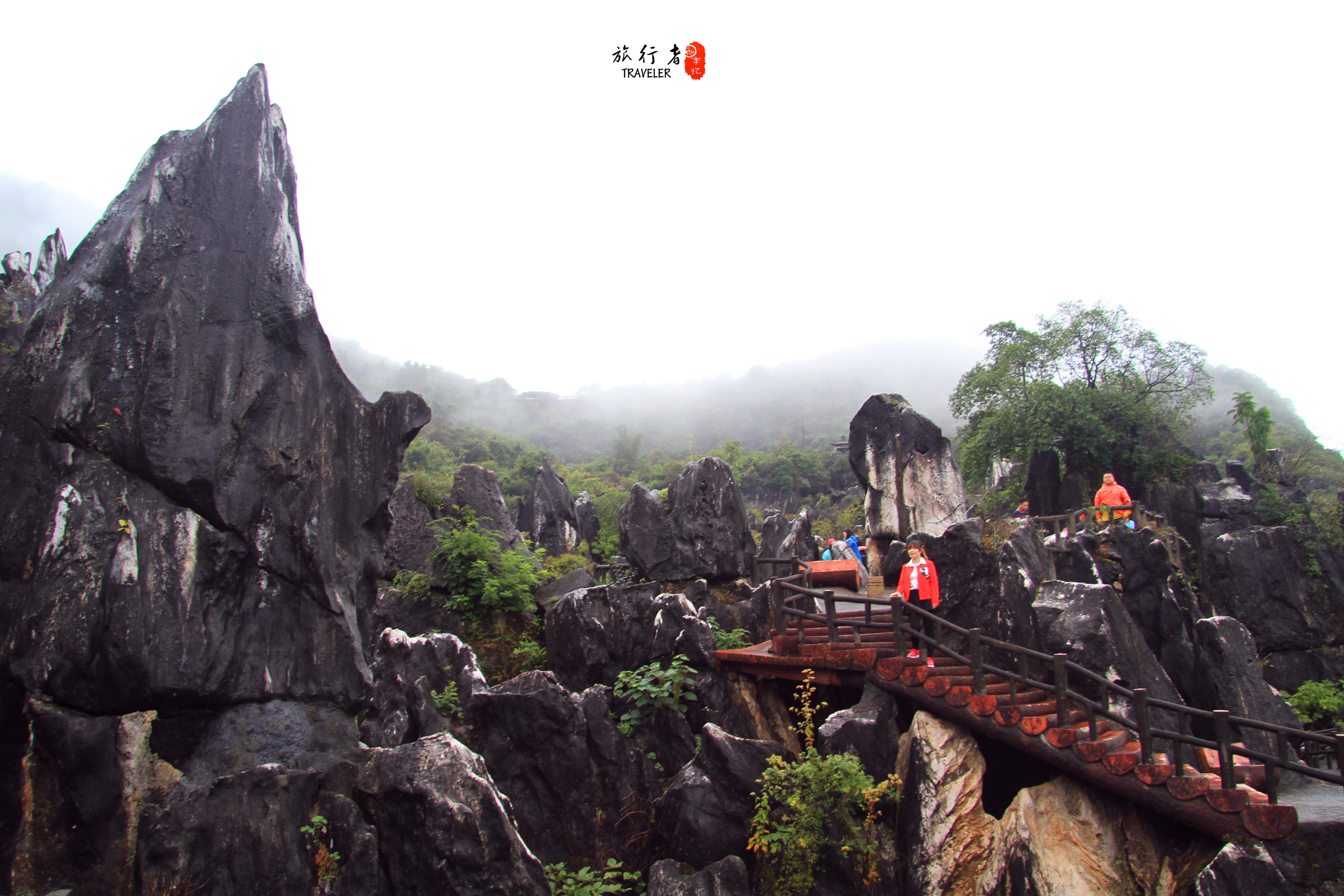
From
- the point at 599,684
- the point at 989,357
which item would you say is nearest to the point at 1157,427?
the point at 989,357

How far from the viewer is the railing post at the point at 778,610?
33.4 feet

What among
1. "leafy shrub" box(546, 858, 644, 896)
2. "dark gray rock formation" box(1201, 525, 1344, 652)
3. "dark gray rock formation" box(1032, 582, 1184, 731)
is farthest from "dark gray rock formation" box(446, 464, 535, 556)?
"dark gray rock formation" box(1201, 525, 1344, 652)

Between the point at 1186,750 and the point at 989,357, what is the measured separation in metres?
28.6

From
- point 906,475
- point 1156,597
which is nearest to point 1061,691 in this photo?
point 1156,597

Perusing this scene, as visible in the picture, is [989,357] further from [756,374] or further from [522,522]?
[756,374]

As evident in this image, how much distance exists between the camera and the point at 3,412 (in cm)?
646

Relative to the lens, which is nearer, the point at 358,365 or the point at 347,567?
the point at 347,567

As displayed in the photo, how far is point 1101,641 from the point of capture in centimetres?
898

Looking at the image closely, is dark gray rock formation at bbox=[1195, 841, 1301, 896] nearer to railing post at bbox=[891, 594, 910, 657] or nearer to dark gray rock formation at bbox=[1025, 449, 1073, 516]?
railing post at bbox=[891, 594, 910, 657]

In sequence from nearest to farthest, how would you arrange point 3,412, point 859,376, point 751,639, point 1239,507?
point 3,412
point 751,639
point 1239,507
point 859,376

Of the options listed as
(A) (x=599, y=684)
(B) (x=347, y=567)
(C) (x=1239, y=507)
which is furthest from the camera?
(C) (x=1239, y=507)

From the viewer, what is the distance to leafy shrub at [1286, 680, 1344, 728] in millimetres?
18031

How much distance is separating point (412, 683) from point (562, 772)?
223 cm

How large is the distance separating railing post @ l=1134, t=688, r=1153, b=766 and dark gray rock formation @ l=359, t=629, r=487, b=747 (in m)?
6.89
